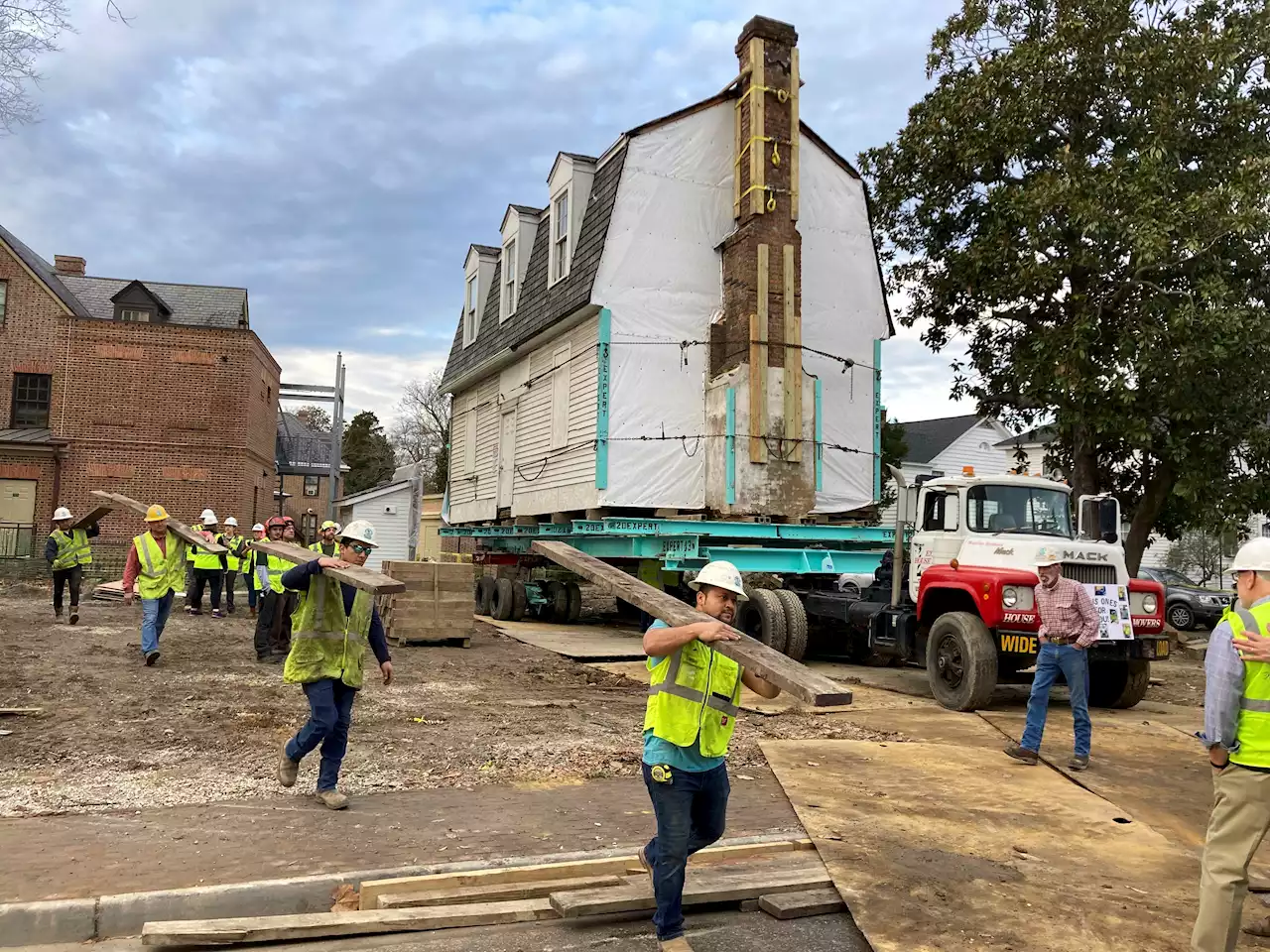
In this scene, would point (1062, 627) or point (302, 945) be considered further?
point (1062, 627)

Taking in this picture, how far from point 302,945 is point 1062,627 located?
6.06 meters

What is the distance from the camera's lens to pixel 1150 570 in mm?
25625

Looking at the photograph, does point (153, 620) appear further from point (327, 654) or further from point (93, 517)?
point (327, 654)

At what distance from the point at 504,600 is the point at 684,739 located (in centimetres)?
1633

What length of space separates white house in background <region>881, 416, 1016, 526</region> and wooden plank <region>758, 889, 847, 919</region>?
122 ft

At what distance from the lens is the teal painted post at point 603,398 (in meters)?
14.5

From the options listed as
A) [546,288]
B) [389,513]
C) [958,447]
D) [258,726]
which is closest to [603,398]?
[546,288]

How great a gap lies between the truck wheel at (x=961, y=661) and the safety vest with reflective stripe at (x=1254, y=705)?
6078 millimetres

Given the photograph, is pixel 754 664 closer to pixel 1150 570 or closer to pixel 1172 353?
pixel 1172 353

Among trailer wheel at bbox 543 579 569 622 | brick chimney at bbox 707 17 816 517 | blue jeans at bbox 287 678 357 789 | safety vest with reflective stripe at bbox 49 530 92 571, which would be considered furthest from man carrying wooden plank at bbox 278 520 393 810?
trailer wheel at bbox 543 579 569 622

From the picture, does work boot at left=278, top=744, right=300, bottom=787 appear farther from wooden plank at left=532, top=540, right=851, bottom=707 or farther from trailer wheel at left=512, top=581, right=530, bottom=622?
trailer wheel at left=512, top=581, right=530, bottom=622

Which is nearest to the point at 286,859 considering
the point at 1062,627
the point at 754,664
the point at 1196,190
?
the point at 754,664

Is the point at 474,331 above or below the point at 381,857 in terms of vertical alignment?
above

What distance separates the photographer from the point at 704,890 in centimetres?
468
